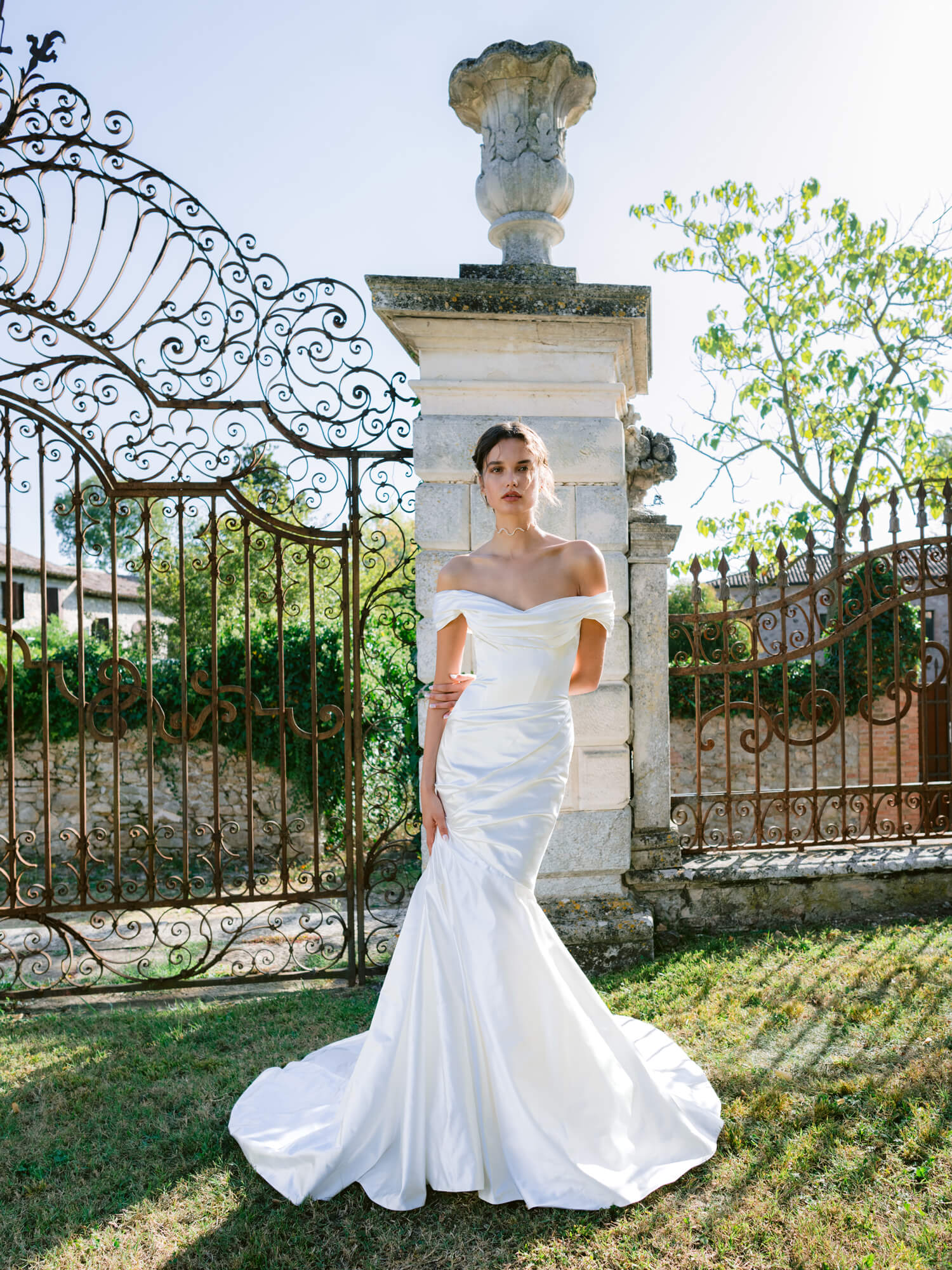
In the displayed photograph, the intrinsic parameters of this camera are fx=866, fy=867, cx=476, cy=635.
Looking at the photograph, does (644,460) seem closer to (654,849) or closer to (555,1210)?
(654,849)

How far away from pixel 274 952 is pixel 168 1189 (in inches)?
108

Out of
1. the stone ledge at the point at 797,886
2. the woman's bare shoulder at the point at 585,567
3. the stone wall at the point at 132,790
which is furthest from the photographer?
the stone wall at the point at 132,790

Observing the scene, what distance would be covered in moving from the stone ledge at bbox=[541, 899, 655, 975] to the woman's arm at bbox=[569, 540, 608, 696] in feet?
4.98

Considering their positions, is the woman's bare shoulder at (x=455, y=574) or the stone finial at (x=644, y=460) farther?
the stone finial at (x=644, y=460)

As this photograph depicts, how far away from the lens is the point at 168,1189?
8.20ft

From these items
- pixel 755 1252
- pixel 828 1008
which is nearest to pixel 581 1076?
pixel 755 1252

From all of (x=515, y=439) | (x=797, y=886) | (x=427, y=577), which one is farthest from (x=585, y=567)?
(x=797, y=886)

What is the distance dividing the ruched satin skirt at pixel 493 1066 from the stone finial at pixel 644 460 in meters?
2.09

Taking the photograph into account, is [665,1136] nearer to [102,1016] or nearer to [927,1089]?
[927,1089]

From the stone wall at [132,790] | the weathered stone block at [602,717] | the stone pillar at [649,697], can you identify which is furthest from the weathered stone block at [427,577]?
the stone wall at [132,790]

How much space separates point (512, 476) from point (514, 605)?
16.3 inches

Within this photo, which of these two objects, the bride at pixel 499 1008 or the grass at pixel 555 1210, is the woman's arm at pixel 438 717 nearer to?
the bride at pixel 499 1008

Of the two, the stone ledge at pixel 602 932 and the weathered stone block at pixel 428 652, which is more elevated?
the weathered stone block at pixel 428 652

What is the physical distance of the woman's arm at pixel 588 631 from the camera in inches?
113
